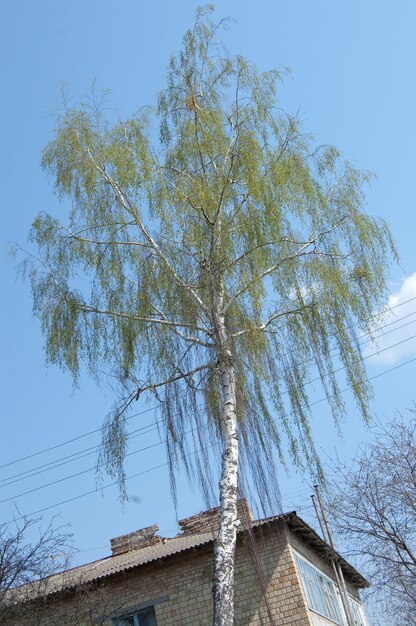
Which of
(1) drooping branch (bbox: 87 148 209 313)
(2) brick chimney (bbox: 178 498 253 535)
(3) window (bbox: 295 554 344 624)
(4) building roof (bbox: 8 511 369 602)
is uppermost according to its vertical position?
(1) drooping branch (bbox: 87 148 209 313)

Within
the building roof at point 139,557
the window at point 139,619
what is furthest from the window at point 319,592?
the window at point 139,619

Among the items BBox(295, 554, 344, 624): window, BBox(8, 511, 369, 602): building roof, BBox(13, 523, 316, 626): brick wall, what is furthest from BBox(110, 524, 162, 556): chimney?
BBox(295, 554, 344, 624): window

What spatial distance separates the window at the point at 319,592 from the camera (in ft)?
63.1

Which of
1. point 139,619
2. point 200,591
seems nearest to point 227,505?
point 200,591

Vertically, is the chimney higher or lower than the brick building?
higher

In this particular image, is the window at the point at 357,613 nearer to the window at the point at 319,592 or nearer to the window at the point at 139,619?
the window at the point at 319,592

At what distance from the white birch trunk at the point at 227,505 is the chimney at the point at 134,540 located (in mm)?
12108

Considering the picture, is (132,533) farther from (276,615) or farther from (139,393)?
(139,393)

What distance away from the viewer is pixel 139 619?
19234 mm

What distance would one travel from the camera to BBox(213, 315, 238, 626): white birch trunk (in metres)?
10.3

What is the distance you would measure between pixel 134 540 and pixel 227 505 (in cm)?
1295

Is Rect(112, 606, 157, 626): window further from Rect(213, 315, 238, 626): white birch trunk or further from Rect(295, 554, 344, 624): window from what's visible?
Rect(213, 315, 238, 626): white birch trunk

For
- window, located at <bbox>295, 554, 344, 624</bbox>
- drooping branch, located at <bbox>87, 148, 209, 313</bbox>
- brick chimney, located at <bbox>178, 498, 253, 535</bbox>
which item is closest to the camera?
drooping branch, located at <bbox>87, 148, 209, 313</bbox>

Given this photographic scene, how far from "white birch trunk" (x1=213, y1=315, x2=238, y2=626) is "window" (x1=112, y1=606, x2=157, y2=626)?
9275 mm
